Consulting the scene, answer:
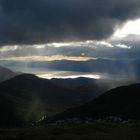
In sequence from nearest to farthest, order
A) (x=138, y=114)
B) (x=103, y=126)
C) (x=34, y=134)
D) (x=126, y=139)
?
1. (x=126, y=139)
2. (x=34, y=134)
3. (x=103, y=126)
4. (x=138, y=114)

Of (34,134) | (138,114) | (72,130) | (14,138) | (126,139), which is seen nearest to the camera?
(126,139)

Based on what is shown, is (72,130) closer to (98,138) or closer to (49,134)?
(49,134)

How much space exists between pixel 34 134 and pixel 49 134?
2.67 metres

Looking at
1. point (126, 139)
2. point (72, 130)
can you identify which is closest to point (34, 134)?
point (72, 130)

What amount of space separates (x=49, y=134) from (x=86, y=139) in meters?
10.4

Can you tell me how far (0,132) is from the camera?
2849 inches

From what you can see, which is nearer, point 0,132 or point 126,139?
point 126,139

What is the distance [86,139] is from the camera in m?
58.1

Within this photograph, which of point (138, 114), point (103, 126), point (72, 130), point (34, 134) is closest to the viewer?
point (34, 134)

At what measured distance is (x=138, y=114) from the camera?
19838 centimetres

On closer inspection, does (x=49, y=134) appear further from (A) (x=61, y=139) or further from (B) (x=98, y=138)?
(B) (x=98, y=138)

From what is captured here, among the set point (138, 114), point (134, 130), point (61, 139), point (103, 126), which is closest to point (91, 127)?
point (103, 126)

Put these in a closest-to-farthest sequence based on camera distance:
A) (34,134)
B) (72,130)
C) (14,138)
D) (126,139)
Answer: (126,139) < (14,138) < (34,134) < (72,130)

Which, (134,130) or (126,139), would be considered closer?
(126,139)
